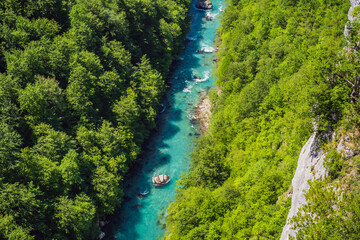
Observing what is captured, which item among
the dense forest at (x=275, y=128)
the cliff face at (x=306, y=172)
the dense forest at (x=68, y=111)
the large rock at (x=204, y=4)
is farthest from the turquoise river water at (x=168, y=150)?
the cliff face at (x=306, y=172)

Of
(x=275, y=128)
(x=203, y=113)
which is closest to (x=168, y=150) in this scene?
(x=203, y=113)

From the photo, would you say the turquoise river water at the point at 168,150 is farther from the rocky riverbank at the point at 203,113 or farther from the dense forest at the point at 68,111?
the dense forest at the point at 68,111

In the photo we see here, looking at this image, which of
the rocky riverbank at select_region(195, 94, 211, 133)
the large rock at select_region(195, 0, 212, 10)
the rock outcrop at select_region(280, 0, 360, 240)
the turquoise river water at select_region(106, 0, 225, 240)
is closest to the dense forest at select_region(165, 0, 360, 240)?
the rock outcrop at select_region(280, 0, 360, 240)

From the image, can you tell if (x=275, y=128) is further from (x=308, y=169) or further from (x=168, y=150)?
(x=168, y=150)

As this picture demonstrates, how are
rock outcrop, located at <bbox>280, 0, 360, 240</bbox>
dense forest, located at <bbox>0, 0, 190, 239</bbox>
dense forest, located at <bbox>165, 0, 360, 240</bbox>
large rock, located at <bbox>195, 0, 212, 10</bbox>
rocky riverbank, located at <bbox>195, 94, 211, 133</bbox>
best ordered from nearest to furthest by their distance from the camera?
dense forest, located at <bbox>165, 0, 360, 240</bbox> → rock outcrop, located at <bbox>280, 0, 360, 240</bbox> → dense forest, located at <bbox>0, 0, 190, 239</bbox> → rocky riverbank, located at <bbox>195, 94, 211, 133</bbox> → large rock, located at <bbox>195, 0, 212, 10</bbox>

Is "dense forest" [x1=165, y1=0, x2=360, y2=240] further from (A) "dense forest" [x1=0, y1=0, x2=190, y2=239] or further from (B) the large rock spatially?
(B) the large rock

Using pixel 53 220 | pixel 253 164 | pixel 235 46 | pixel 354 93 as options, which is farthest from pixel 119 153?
pixel 354 93
